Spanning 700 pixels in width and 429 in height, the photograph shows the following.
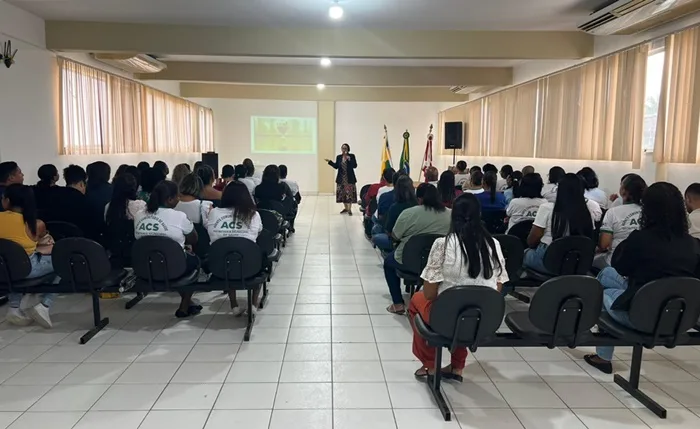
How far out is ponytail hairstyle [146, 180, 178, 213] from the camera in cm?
364

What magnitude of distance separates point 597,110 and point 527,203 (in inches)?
114

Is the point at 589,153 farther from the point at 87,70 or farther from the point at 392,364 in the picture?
the point at 87,70

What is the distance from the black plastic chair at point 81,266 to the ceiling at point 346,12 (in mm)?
2955

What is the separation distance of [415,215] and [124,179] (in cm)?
239

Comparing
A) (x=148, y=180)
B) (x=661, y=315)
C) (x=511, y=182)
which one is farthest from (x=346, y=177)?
(x=661, y=315)

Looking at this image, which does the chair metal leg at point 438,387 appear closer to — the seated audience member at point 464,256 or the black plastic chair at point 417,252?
the seated audience member at point 464,256

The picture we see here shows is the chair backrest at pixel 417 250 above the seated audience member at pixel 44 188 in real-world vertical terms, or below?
below

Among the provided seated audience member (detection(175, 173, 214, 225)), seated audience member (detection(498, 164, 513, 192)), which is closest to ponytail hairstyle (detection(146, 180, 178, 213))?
seated audience member (detection(175, 173, 214, 225))

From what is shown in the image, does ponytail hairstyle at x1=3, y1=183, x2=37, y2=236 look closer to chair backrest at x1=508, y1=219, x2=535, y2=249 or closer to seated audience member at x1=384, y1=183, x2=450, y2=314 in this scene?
seated audience member at x1=384, y1=183, x2=450, y2=314

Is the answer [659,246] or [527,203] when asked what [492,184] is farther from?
[659,246]

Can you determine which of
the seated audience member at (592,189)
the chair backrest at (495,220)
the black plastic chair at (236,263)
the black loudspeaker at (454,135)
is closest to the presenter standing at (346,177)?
the black loudspeaker at (454,135)

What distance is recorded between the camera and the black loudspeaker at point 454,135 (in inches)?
468

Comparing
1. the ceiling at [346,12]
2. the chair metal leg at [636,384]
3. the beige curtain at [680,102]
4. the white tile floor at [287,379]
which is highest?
the ceiling at [346,12]

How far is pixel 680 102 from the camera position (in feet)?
16.1
